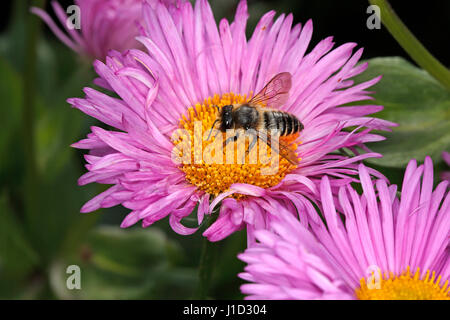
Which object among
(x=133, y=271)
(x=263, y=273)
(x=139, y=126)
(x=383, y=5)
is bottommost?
(x=133, y=271)

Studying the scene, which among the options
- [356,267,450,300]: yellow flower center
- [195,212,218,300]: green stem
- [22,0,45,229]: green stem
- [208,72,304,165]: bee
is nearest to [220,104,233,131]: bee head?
[208,72,304,165]: bee

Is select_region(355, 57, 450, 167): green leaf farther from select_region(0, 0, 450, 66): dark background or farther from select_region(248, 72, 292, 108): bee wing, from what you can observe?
select_region(0, 0, 450, 66): dark background

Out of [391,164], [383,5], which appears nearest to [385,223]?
[391,164]

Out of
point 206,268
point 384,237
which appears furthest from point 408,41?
point 206,268

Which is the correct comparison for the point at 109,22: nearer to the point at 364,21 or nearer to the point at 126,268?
the point at 126,268

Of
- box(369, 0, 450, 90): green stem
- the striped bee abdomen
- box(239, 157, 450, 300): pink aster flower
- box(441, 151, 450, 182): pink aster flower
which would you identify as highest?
box(369, 0, 450, 90): green stem

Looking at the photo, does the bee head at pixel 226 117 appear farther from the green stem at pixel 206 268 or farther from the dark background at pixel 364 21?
the dark background at pixel 364 21
